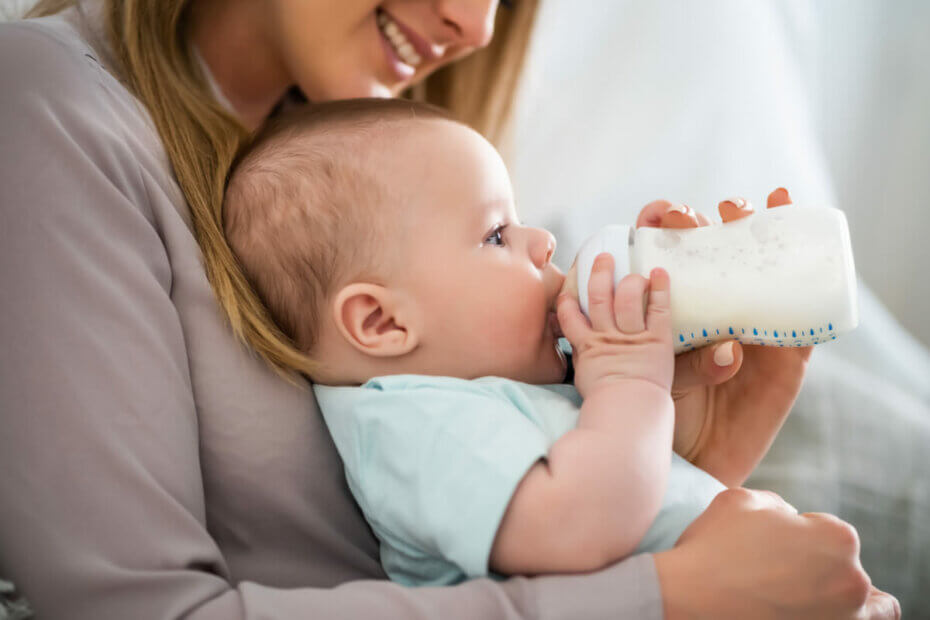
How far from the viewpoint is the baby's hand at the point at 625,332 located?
0.76m

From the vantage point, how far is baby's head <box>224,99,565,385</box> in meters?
0.82

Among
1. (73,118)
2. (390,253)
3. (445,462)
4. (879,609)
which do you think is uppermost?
(73,118)

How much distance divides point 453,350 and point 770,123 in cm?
102

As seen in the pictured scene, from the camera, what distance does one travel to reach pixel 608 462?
0.68 m

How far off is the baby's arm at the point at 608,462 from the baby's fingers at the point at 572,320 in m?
0.02

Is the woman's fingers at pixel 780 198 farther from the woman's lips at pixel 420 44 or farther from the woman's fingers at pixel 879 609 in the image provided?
the woman's lips at pixel 420 44

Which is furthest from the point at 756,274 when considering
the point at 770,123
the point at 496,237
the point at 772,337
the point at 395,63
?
the point at 770,123

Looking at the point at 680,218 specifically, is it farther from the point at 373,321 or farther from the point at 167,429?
the point at 167,429

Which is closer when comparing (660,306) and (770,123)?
(660,306)

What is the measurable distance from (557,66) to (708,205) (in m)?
0.51

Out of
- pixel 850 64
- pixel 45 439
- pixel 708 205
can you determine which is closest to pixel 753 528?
pixel 45 439

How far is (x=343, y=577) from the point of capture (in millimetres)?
806

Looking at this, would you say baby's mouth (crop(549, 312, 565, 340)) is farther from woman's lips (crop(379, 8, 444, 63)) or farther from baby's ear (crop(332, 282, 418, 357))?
woman's lips (crop(379, 8, 444, 63))

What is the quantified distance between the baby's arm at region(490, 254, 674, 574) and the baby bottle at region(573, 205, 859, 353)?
26mm
